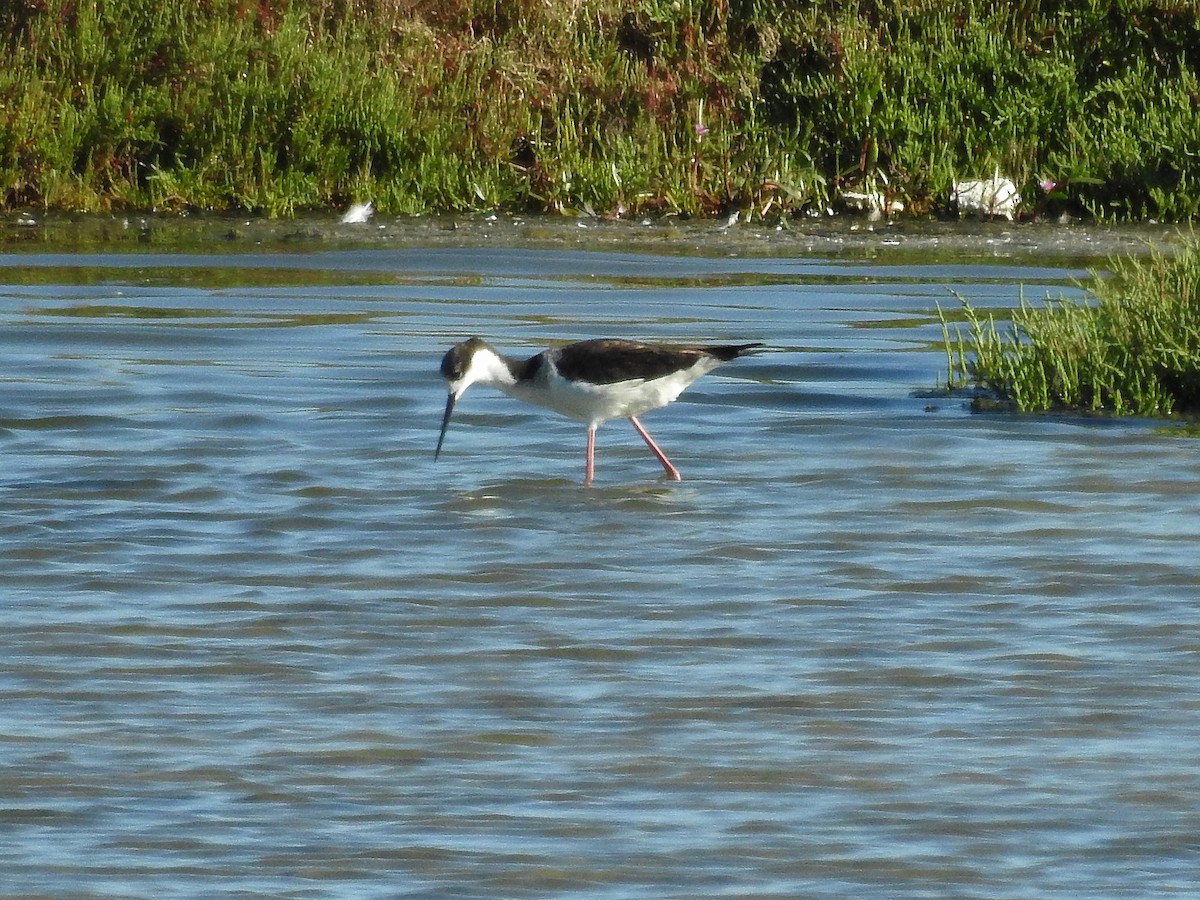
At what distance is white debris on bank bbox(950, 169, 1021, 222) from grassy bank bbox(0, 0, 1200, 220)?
Result: 0.13m

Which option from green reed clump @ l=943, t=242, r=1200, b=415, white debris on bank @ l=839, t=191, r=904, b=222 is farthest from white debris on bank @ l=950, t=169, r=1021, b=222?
green reed clump @ l=943, t=242, r=1200, b=415

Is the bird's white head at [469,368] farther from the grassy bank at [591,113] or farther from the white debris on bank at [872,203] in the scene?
the white debris on bank at [872,203]

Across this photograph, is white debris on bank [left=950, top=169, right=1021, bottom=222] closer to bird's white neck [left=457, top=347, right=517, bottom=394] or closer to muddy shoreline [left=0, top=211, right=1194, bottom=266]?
muddy shoreline [left=0, top=211, right=1194, bottom=266]

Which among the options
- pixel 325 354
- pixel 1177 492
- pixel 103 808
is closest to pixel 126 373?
pixel 325 354

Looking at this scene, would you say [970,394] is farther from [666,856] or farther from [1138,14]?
[1138,14]

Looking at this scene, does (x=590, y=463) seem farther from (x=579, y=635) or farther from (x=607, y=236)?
(x=607, y=236)

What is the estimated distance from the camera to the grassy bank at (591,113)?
18.3 metres

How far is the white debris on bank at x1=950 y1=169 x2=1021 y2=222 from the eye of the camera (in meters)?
18.4

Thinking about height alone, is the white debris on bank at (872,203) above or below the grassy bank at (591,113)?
below

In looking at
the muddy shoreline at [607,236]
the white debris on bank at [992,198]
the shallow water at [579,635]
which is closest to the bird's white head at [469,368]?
the shallow water at [579,635]

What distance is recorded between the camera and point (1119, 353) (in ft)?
35.3

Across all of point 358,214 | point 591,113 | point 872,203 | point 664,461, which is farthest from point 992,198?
point 664,461

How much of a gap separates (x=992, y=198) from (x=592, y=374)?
9459 millimetres

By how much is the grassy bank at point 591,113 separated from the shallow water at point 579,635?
17.3ft
